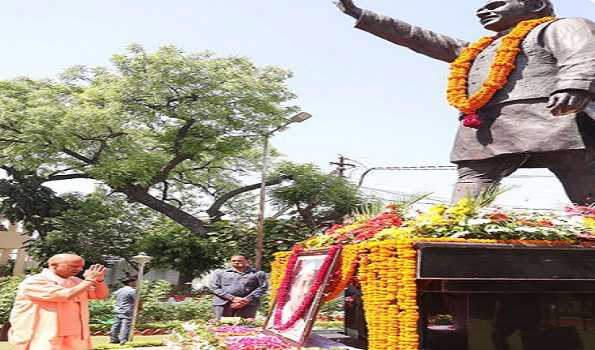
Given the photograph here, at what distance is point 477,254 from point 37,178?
22.4 metres

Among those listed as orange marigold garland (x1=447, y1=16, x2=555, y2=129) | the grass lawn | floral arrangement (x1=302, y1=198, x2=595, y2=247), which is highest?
orange marigold garland (x1=447, y1=16, x2=555, y2=129)

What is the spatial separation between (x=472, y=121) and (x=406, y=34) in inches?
49.7

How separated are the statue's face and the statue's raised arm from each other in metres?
0.52

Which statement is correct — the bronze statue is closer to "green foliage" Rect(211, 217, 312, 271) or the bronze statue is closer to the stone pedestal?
the stone pedestal

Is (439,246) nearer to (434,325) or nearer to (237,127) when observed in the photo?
(434,325)

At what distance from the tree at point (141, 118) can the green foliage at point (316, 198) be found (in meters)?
2.59

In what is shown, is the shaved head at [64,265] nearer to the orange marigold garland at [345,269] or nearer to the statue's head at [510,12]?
the orange marigold garland at [345,269]

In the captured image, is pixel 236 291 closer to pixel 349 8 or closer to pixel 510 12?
pixel 349 8

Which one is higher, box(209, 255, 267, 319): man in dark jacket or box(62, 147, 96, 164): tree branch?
box(62, 147, 96, 164): tree branch

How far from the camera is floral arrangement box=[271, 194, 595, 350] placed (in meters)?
3.52

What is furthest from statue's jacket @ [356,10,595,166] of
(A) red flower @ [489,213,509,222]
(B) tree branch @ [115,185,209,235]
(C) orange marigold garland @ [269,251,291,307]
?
(B) tree branch @ [115,185,209,235]

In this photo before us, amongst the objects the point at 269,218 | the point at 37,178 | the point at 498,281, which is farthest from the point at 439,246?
the point at 37,178

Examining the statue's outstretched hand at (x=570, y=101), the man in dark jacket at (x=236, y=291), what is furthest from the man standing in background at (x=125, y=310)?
the statue's outstretched hand at (x=570, y=101)

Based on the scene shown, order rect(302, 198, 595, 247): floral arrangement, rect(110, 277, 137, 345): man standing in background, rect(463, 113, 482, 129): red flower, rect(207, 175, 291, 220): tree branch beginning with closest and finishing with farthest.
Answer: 1. rect(302, 198, 595, 247): floral arrangement
2. rect(463, 113, 482, 129): red flower
3. rect(110, 277, 137, 345): man standing in background
4. rect(207, 175, 291, 220): tree branch
